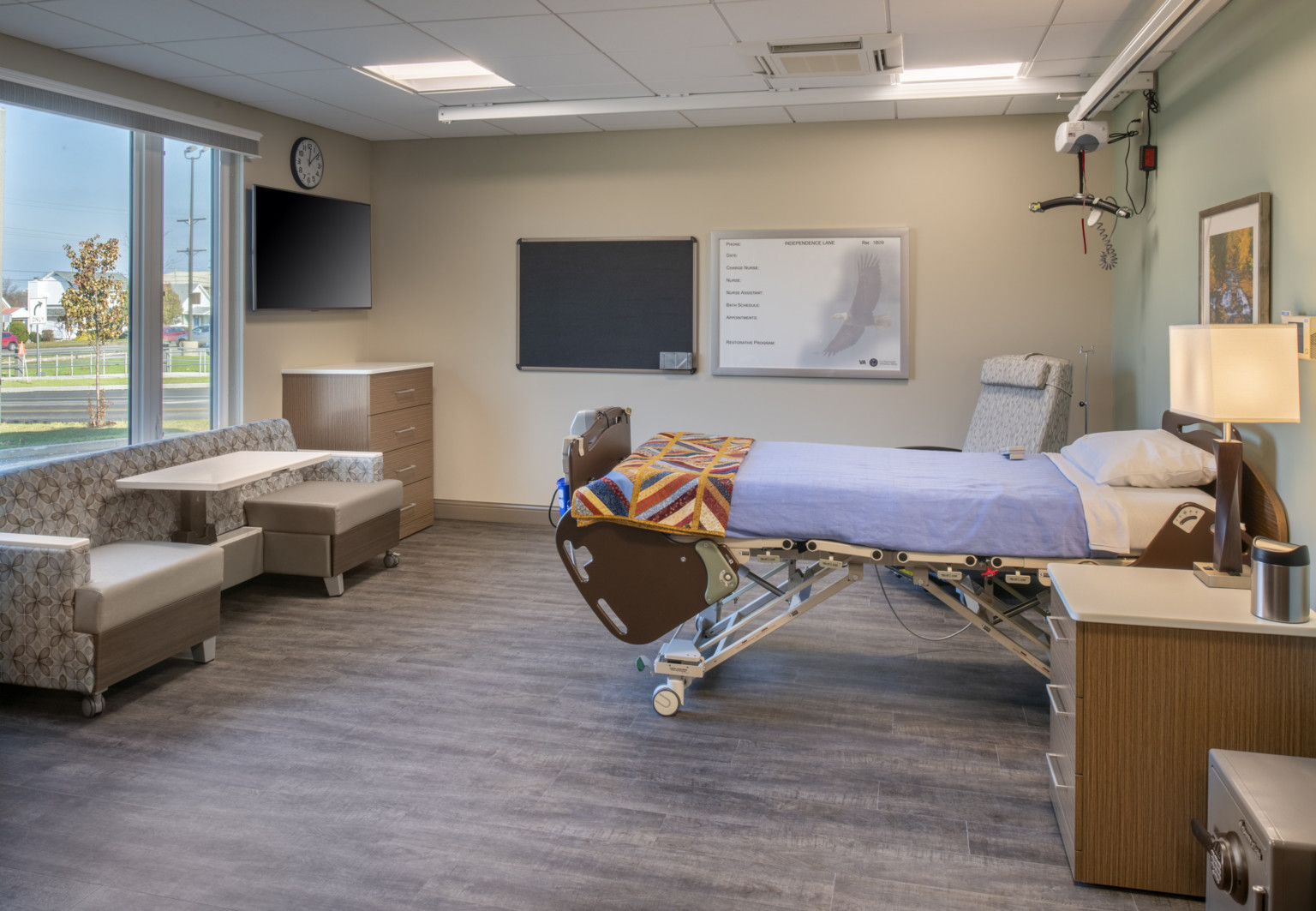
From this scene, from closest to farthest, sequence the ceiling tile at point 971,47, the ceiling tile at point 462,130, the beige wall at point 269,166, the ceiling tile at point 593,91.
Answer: the ceiling tile at point 971,47
the beige wall at point 269,166
the ceiling tile at point 593,91
the ceiling tile at point 462,130

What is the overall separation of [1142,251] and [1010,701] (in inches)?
90.3

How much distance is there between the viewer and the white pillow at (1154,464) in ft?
9.74

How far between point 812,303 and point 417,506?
2685mm

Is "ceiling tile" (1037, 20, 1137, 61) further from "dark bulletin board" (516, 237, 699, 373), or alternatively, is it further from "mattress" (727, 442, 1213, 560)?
"dark bulletin board" (516, 237, 699, 373)

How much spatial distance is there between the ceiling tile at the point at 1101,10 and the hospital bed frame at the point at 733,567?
1447mm

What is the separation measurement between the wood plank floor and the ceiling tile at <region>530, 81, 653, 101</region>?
2.61 metres

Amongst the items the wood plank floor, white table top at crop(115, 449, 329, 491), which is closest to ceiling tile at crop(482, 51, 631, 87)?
white table top at crop(115, 449, 329, 491)

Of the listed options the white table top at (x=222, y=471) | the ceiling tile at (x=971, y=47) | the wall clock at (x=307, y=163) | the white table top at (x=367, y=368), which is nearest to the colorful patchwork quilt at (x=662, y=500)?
the white table top at (x=222, y=471)

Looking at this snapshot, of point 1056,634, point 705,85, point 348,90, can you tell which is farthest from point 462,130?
point 1056,634

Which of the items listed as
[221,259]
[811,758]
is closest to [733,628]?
[811,758]

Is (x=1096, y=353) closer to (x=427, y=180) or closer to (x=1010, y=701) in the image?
(x=1010, y=701)

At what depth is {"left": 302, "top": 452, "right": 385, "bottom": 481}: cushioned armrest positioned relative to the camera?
16.5ft

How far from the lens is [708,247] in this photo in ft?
18.7

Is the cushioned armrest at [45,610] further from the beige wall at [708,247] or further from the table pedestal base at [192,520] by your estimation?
the beige wall at [708,247]
